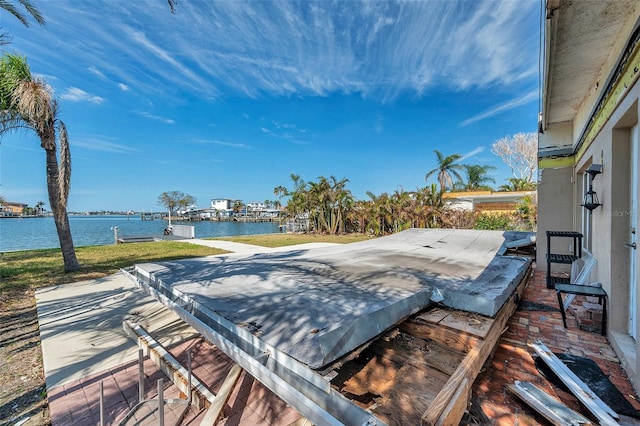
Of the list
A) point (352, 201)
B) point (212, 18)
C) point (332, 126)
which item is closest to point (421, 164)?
point (332, 126)

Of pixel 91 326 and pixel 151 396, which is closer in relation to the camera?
pixel 151 396

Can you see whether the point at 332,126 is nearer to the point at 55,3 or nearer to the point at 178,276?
the point at 55,3

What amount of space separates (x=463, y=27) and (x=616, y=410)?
10.9 metres

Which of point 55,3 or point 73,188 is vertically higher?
point 55,3

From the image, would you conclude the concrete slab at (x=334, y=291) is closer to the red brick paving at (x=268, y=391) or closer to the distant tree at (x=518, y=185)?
the red brick paving at (x=268, y=391)

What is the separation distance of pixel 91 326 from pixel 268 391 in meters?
3.51

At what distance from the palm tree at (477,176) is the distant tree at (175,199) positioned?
5700 centimetres

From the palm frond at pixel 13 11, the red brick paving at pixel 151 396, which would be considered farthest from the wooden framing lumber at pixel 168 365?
the palm frond at pixel 13 11

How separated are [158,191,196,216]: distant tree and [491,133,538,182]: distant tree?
60.4 meters

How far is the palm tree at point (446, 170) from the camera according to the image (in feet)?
85.3

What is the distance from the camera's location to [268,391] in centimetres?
242

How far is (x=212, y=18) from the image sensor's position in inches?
324

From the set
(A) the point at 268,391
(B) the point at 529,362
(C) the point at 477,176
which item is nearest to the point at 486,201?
(C) the point at 477,176

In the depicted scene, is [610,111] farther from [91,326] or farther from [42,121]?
[42,121]
